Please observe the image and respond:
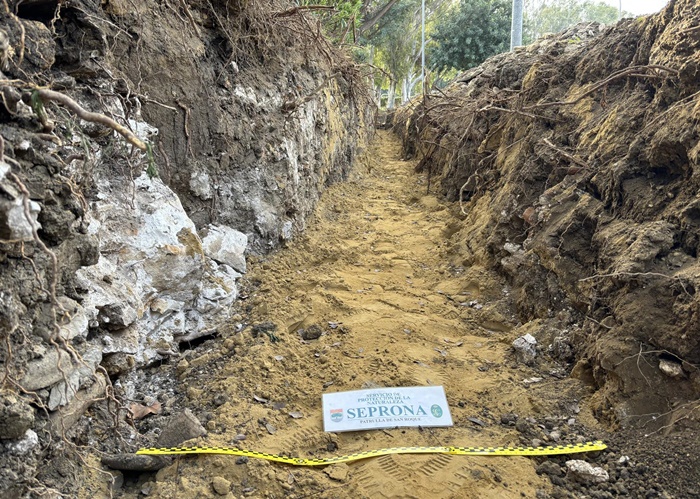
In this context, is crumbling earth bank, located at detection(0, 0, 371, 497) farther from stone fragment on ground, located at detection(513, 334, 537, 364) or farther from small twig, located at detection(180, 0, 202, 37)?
stone fragment on ground, located at detection(513, 334, 537, 364)

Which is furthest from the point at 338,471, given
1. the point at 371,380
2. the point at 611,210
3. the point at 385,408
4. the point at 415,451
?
the point at 611,210

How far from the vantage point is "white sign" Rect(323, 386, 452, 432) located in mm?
2336

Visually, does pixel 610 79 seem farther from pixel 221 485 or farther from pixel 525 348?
pixel 221 485

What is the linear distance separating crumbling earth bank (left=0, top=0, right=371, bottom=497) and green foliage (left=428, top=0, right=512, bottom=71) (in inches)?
323

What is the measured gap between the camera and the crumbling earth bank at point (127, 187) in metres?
1.64

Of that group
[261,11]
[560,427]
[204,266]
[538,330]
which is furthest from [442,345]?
[261,11]

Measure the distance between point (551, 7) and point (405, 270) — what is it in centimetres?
2941

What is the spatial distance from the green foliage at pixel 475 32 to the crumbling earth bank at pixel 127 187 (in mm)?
8197

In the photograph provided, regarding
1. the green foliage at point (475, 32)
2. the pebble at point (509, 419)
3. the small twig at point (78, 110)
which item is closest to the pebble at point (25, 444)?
the small twig at point (78, 110)

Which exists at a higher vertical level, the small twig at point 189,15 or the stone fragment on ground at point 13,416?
the small twig at point 189,15

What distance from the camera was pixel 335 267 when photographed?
3.97 meters

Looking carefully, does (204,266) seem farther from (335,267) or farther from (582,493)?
(582,493)

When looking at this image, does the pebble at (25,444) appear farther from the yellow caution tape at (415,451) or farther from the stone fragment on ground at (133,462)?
the yellow caution tape at (415,451)

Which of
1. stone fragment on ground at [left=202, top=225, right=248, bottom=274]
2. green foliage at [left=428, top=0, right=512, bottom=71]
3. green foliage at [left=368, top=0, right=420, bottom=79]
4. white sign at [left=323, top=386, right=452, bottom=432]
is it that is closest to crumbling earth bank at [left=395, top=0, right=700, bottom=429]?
white sign at [left=323, top=386, right=452, bottom=432]
